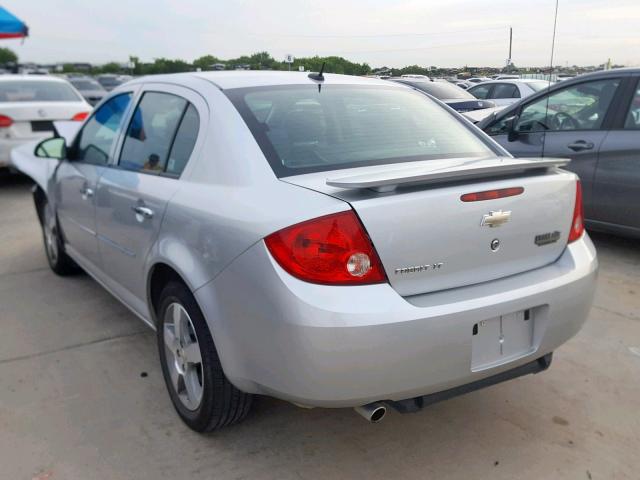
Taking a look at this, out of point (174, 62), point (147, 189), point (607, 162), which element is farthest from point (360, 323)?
point (174, 62)

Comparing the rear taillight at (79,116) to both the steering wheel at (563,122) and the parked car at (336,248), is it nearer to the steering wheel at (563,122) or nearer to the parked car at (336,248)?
the parked car at (336,248)

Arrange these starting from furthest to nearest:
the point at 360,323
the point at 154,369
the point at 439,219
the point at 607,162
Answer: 1. the point at 607,162
2. the point at 154,369
3. the point at 439,219
4. the point at 360,323

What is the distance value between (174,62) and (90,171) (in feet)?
15.4

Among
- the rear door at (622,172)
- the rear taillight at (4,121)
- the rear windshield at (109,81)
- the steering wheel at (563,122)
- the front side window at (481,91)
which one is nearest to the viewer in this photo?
the rear door at (622,172)

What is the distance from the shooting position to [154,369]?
3365 mm

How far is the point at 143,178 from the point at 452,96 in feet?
27.1

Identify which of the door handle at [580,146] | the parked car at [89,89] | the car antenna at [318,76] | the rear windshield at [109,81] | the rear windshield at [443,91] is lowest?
the rear windshield at [109,81]

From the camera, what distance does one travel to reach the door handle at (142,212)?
2.88m

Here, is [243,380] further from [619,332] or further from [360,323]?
[619,332]

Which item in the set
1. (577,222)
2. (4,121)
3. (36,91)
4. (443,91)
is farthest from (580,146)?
(36,91)

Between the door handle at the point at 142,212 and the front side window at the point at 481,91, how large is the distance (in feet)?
35.4

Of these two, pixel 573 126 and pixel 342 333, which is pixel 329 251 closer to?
pixel 342 333

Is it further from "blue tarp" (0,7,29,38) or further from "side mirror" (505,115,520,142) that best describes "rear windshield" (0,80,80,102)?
"side mirror" (505,115,520,142)

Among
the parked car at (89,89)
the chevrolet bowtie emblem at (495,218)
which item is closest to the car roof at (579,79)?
the chevrolet bowtie emblem at (495,218)
